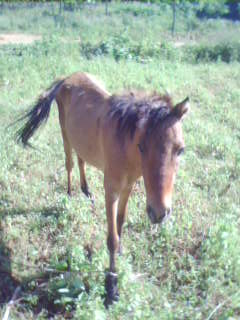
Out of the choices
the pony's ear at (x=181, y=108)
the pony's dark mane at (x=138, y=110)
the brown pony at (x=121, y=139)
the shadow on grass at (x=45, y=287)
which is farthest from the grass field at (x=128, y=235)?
the pony's ear at (x=181, y=108)

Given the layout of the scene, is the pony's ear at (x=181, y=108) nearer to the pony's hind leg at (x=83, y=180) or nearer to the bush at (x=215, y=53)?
the pony's hind leg at (x=83, y=180)

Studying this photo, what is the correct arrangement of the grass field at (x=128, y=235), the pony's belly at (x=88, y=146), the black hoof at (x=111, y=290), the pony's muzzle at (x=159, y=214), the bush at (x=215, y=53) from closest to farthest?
the pony's muzzle at (x=159, y=214) → the grass field at (x=128, y=235) → the black hoof at (x=111, y=290) → the pony's belly at (x=88, y=146) → the bush at (x=215, y=53)

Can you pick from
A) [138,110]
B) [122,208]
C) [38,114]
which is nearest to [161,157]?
[138,110]

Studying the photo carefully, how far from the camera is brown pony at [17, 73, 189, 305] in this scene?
303cm

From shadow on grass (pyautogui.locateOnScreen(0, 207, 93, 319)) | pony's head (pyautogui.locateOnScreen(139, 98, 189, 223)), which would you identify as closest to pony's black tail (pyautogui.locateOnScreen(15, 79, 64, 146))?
shadow on grass (pyautogui.locateOnScreen(0, 207, 93, 319))

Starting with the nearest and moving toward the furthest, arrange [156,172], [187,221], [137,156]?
[156,172]
[137,156]
[187,221]

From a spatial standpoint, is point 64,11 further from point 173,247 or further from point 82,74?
point 173,247

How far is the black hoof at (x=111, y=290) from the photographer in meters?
3.48

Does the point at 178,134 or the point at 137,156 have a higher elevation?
the point at 178,134

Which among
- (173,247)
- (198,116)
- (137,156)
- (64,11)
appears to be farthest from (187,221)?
(64,11)

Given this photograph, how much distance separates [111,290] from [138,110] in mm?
1434

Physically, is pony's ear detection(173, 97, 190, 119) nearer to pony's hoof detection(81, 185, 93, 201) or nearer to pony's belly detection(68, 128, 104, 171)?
pony's belly detection(68, 128, 104, 171)

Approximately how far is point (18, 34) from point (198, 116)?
53.2 feet

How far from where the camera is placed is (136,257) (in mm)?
3965
